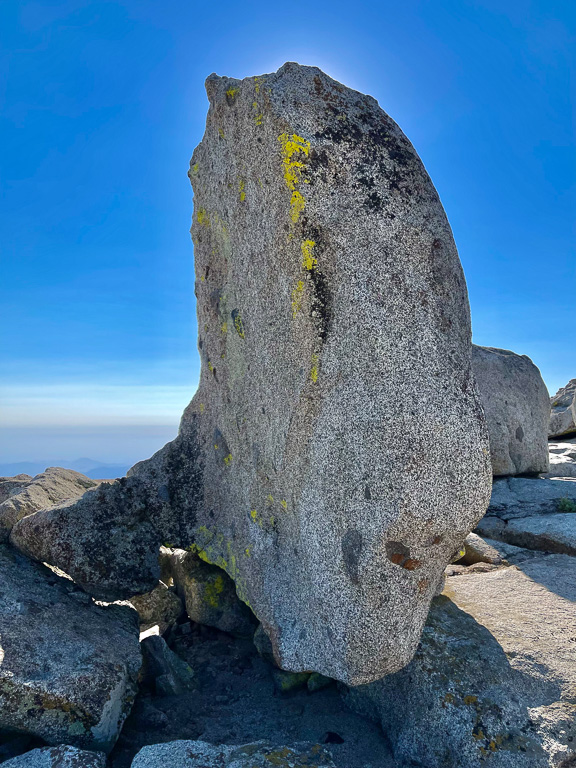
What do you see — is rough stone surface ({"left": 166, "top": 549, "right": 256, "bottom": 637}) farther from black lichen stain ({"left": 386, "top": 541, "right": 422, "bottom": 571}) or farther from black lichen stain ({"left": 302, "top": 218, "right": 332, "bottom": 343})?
black lichen stain ({"left": 302, "top": 218, "right": 332, "bottom": 343})

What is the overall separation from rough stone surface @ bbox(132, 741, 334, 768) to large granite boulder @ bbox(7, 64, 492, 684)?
0.61m

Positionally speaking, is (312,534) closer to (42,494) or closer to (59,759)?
(59,759)

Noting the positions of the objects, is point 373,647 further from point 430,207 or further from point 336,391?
point 430,207

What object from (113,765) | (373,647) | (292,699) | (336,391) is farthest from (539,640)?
(113,765)

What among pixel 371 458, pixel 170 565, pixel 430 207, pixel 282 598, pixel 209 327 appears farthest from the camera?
pixel 170 565

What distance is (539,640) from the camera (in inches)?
204

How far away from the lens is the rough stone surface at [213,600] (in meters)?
6.52

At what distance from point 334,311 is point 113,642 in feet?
12.5

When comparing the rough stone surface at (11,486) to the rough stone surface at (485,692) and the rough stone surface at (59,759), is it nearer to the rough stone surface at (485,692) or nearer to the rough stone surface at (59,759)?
the rough stone surface at (59,759)

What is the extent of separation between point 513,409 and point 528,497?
180 centimetres

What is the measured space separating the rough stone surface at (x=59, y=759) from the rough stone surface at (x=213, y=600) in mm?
2396

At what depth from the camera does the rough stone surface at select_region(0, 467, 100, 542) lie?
655cm

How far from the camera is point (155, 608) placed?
703 centimetres

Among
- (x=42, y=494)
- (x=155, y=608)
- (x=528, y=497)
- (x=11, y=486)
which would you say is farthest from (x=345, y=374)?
(x=528, y=497)
